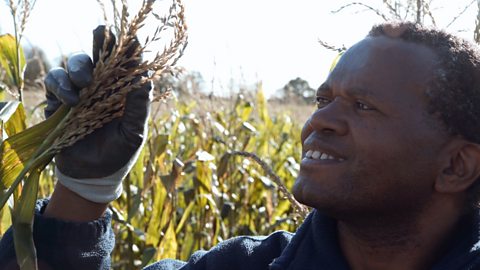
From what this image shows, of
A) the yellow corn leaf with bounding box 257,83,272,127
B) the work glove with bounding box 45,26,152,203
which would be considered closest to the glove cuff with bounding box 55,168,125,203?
the work glove with bounding box 45,26,152,203

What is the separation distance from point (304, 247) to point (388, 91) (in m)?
0.41

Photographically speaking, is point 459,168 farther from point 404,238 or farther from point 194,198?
point 194,198

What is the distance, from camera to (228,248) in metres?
2.07

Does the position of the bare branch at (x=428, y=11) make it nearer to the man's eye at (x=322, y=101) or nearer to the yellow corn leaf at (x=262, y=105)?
the man's eye at (x=322, y=101)

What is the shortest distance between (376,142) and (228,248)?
478 mm

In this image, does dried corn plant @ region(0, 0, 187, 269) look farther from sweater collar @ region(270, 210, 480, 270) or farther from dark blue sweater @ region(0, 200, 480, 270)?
sweater collar @ region(270, 210, 480, 270)

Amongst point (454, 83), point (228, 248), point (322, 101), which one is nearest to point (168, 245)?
point (228, 248)

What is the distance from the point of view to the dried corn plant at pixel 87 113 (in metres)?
1.61

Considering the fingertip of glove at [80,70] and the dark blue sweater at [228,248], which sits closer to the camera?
the fingertip of glove at [80,70]

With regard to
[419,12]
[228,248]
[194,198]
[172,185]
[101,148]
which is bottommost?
[194,198]

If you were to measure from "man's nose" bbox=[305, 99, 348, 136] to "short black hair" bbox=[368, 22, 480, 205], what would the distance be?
0.61 feet

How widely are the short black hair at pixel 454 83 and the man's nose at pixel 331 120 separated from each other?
0.61 ft

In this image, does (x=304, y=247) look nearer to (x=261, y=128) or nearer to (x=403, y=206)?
(x=403, y=206)

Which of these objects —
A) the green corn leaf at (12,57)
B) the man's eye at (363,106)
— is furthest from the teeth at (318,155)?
the green corn leaf at (12,57)
